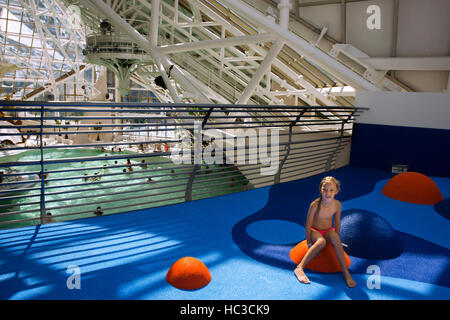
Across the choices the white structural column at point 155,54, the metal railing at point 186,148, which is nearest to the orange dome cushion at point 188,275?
the metal railing at point 186,148

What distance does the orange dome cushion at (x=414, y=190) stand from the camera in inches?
209

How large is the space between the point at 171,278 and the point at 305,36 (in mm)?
8961

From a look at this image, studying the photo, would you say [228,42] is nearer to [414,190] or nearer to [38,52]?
[414,190]

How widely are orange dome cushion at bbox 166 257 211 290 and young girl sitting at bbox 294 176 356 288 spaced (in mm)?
823

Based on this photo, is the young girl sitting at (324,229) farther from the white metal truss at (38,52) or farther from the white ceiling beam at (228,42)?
the white metal truss at (38,52)

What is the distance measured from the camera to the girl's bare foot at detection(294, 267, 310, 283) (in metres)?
2.83

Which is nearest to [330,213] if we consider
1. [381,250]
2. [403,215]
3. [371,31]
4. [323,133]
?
[381,250]

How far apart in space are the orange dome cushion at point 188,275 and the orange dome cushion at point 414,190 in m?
4.08

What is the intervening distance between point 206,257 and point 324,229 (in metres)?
1.14

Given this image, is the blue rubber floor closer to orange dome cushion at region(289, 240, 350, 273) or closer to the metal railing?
orange dome cushion at region(289, 240, 350, 273)

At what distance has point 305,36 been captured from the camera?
988 cm

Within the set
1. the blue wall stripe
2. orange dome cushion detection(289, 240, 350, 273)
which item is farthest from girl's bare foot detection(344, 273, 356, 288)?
the blue wall stripe

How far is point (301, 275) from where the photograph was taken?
2875mm

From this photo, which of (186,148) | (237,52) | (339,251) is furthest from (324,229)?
(237,52)
